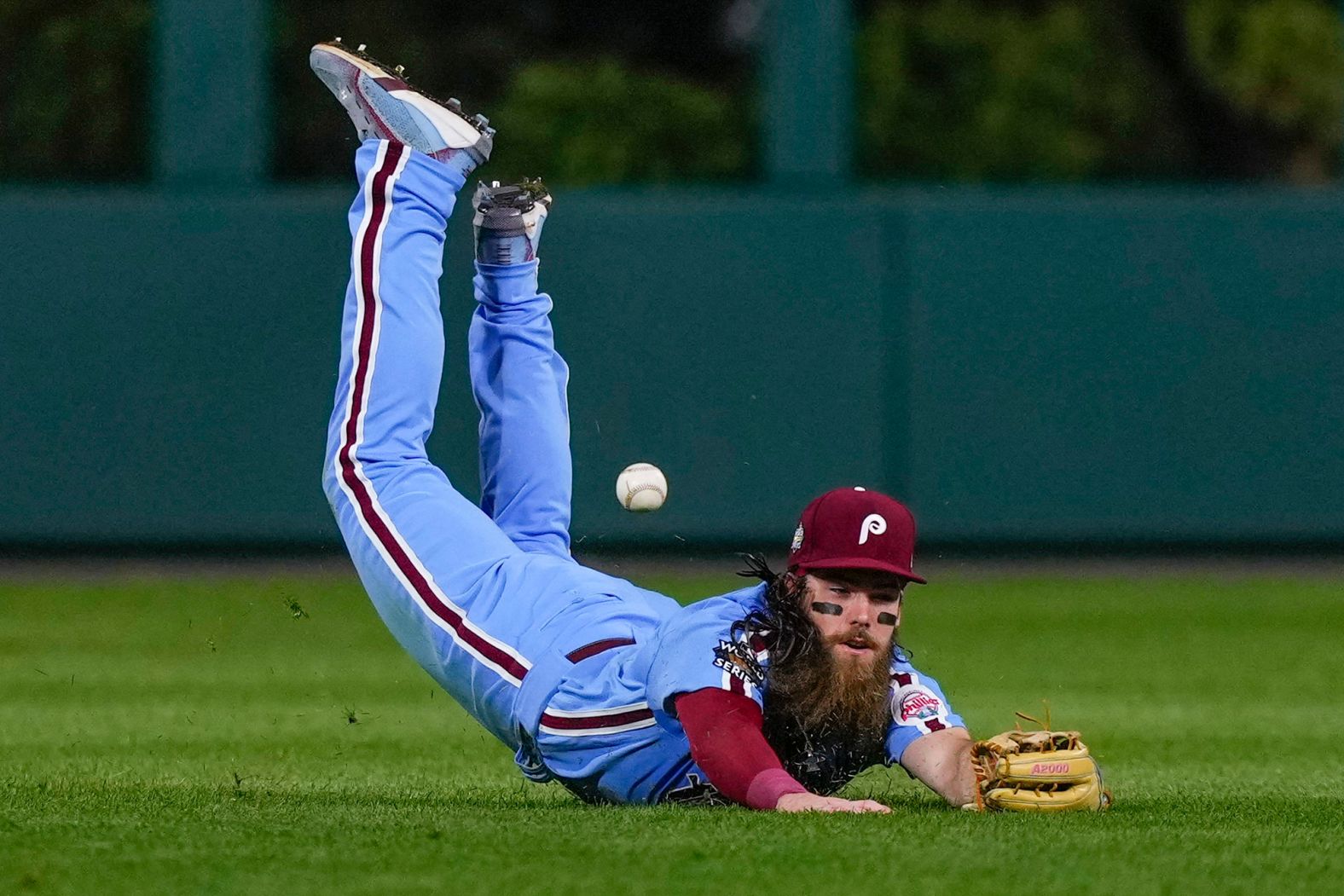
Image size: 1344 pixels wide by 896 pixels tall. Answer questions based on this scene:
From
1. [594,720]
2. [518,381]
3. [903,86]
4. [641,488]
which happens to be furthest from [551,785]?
[903,86]

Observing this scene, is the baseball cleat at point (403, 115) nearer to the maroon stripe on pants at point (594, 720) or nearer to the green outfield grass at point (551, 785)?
the green outfield grass at point (551, 785)

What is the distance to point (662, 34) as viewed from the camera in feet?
49.0

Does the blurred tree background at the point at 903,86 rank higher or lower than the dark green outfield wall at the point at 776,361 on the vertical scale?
higher

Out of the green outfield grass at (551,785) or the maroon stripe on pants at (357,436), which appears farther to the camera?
the maroon stripe on pants at (357,436)

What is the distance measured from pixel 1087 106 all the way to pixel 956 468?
4.57 m

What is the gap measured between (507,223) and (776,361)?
554 centimetres

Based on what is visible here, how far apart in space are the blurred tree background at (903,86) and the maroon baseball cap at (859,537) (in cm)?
908

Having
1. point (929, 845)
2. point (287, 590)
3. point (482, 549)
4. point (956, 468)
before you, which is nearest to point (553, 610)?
point (482, 549)

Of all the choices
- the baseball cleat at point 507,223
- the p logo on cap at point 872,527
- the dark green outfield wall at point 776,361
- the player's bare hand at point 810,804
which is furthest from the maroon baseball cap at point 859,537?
the dark green outfield wall at point 776,361

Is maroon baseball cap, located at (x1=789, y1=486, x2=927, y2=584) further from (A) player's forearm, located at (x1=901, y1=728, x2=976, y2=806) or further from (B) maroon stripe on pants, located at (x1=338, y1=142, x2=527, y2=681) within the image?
(B) maroon stripe on pants, located at (x1=338, y1=142, x2=527, y2=681)

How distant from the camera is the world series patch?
4.44 m

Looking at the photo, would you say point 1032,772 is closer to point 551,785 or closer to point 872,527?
point 872,527

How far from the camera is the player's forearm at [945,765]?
4.64 m

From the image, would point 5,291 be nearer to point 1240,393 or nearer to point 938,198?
point 938,198
